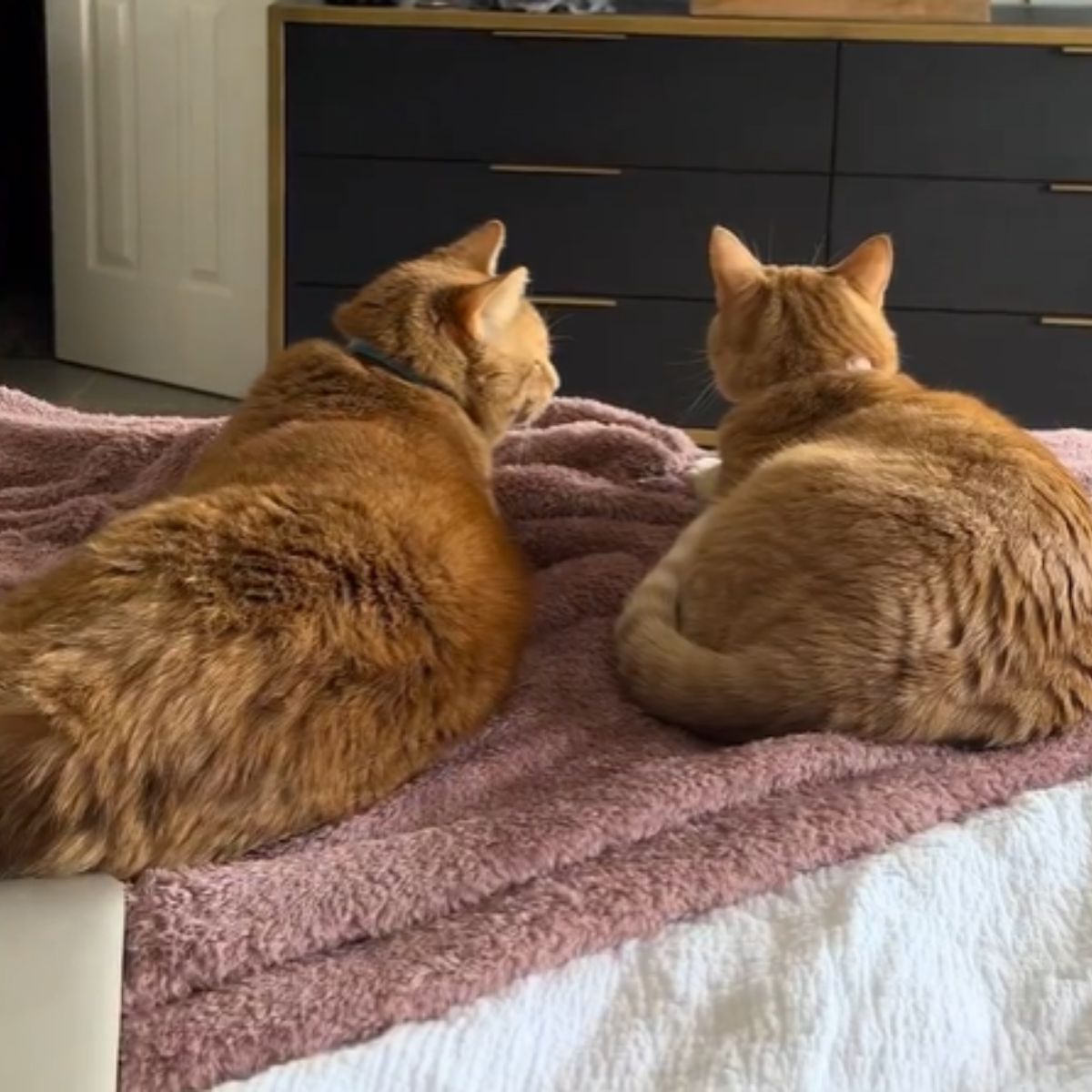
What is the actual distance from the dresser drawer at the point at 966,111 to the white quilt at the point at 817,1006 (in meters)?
2.18

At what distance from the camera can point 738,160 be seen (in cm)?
311

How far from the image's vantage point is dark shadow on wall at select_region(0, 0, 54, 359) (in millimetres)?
4051

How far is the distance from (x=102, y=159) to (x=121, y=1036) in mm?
3137

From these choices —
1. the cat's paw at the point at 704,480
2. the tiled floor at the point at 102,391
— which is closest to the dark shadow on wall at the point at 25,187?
the tiled floor at the point at 102,391

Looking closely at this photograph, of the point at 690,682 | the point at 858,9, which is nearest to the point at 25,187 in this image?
the point at 858,9

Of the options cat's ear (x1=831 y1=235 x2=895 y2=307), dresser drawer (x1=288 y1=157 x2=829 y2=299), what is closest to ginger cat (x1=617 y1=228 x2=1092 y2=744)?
cat's ear (x1=831 y1=235 x2=895 y2=307)

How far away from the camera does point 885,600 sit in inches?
52.7

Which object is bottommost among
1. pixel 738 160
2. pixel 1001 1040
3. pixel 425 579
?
pixel 1001 1040

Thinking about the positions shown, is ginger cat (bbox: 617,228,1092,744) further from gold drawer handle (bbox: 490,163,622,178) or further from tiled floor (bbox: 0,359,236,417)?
tiled floor (bbox: 0,359,236,417)

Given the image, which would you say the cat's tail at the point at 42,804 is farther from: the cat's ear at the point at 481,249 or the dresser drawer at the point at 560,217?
the dresser drawer at the point at 560,217

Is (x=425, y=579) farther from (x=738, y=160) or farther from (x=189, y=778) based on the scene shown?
(x=738, y=160)

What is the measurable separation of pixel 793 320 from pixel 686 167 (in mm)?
1263

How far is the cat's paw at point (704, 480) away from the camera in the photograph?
6.03 ft

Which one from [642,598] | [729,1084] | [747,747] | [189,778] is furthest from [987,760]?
[189,778]
